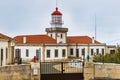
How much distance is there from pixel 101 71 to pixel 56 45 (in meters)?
42.9

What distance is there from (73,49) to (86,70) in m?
46.9

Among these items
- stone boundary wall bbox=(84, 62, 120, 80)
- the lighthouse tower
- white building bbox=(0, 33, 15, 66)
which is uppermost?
the lighthouse tower

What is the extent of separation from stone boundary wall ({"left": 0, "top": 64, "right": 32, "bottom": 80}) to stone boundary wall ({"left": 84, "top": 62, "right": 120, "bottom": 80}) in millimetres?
3733

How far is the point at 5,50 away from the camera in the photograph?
142 ft

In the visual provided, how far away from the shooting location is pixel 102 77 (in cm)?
3266

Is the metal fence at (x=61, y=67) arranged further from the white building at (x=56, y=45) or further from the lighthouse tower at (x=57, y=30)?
the lighthouse tower at (x=57, y=30)

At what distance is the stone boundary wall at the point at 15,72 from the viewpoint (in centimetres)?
3084

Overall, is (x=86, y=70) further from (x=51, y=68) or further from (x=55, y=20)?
(x=55, y=20)

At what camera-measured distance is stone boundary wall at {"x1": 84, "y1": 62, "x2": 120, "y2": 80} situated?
1278 inches

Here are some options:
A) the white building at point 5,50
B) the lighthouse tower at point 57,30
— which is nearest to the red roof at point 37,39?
the lighthouse tower at point 57,30

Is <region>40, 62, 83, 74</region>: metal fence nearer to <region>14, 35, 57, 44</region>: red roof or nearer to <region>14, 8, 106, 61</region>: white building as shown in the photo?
<region>14, 8, 106, 61</region>: white building

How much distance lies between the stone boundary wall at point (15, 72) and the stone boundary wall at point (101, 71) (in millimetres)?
3733

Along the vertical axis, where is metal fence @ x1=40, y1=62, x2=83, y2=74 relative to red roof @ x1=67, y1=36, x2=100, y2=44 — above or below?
below

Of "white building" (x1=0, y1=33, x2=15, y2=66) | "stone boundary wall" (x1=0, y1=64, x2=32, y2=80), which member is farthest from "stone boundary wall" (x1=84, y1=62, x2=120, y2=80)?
"white building" (x1=0, y1=33, x2=15, y2=66)
